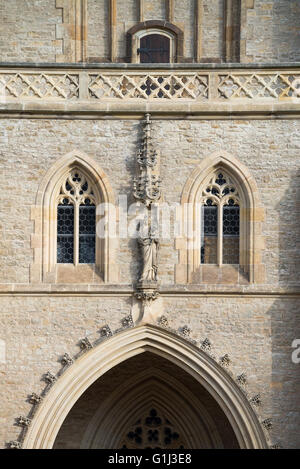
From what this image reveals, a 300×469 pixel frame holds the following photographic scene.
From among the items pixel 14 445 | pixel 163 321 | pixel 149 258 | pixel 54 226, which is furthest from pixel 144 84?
pixel 14 445

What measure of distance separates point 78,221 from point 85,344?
232cm

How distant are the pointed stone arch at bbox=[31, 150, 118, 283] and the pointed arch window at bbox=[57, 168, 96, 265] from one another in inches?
5.9

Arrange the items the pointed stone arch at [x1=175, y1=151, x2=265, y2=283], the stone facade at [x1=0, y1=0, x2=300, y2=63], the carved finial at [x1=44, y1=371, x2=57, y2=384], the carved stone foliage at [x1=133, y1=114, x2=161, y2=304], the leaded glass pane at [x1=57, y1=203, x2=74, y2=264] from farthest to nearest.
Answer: the stone facade at [x1=0, y1=0, x2=300, y2=63]
the leaded glass pane at [x1=57, y1=203, x2=74, y2=264]
the pointed stone arch at [x1=175, y1=151, x2=265, y2=283]
the carved stone foliage at [x1=133, y1=114, x2=161, y2=304]
the carved finial at [x1=44, y1=371, x2=57, y2=384]

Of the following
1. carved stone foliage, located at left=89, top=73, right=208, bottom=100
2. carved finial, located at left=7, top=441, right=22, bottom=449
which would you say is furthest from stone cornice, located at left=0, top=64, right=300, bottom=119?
carved finial, located at left=7, top=441, right=22, bottom=449

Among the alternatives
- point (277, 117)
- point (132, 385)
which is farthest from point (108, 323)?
point (277, 117)

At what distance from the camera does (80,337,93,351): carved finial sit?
71.1ft

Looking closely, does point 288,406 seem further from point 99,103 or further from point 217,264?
point 99,103

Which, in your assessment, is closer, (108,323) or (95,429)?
(108,323)

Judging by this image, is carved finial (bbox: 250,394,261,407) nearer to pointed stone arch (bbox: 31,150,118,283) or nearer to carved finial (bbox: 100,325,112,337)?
carved finial (bbox: 100,325,112,337)

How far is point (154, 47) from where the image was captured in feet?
85.0

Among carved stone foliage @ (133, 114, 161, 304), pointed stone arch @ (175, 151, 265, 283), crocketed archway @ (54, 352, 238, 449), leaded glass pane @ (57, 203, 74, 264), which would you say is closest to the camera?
carved stone foliage @ (133, 114, 161, 304)

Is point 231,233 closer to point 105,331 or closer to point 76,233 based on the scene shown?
point 76,233

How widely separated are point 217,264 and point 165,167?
6.69 ft
